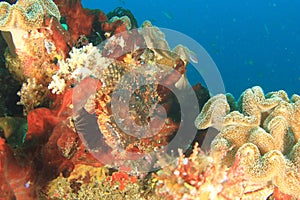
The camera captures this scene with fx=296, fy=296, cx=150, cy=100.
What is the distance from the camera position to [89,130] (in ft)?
9.81

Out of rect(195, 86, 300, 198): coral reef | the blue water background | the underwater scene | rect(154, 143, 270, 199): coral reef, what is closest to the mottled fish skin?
the underwater scene

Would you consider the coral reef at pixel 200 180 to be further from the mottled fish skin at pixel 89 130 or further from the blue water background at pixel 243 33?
the blue water background at pixel 243 33

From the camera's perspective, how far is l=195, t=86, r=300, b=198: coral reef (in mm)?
2787

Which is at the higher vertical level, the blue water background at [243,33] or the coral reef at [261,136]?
the blue water background at [243,33]

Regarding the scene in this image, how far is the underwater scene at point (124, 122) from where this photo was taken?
2605 mm

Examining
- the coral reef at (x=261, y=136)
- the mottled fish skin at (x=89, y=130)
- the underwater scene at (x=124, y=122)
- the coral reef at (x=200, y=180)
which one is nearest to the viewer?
the coral reef at (x=200, y=180)

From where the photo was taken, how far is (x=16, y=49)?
11.5 feet

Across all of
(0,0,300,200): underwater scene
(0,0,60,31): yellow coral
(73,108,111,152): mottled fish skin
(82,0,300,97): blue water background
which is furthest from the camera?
(82,0,300,97): blue water background

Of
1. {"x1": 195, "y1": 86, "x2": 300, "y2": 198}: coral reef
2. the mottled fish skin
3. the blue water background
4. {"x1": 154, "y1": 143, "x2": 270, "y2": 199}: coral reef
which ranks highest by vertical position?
the blue water background

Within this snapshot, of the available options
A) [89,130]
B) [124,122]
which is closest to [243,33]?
[124,122]

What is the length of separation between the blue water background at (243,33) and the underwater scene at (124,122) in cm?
2882

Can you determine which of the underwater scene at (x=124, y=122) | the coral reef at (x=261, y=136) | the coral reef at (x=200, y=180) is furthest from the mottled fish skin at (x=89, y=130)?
the coral reef at (x=261, y=136)

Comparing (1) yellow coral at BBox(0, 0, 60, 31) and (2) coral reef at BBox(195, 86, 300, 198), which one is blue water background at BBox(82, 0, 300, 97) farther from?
(1) yellow coral at BBox(0, 0, 60, 31)

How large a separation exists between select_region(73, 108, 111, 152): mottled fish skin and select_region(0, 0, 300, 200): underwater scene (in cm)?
1
